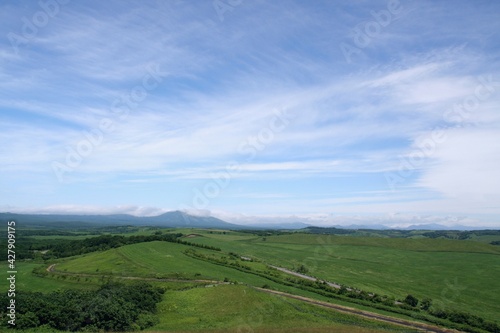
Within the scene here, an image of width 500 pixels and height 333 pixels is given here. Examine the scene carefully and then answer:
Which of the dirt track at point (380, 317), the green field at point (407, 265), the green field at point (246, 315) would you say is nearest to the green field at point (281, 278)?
the green field at point (246, 315)

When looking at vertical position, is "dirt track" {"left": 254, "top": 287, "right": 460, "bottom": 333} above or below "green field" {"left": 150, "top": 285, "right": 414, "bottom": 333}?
below

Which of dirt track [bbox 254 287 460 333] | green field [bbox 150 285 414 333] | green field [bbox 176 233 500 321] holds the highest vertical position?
green field [bbox 150 285 414 333]

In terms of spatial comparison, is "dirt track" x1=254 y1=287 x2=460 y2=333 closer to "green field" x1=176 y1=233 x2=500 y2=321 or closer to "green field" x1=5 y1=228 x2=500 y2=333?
"green field" x1=5 y1=228 x2=500 y2=333

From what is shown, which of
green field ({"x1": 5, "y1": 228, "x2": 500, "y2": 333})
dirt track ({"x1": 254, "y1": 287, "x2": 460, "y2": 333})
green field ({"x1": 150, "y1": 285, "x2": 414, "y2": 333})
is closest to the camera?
green field ({"x1": 150, "y1": 285, "x2": 414, "y2": 333})

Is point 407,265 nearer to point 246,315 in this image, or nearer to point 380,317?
point 380,317

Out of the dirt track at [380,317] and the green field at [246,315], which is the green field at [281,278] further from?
the dirt track at [380,317]

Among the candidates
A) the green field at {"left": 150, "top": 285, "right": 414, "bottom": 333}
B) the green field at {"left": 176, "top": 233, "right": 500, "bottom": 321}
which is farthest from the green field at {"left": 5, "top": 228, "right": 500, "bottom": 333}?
the green field at {"left": 176, "top": 233, "right": 500, "bottom": 321}

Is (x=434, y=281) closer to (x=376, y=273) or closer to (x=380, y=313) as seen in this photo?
(x=376, y=273)

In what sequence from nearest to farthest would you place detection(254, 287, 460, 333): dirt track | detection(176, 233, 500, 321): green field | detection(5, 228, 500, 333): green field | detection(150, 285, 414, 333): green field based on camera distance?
detection(150, 285, 414, 333): green field, detection(254, 287, 460, 333): dirt track, detection(5, 228, 500, 333): green field, detection(176, 233, 500, 321): green field

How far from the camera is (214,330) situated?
1587 inches

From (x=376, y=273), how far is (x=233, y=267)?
41.1m

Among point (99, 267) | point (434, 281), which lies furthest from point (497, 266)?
point (99, 267)

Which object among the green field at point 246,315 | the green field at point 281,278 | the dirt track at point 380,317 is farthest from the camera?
the green field at point 281,278

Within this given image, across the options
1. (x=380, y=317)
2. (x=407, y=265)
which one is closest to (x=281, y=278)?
(x=380, y=317)
